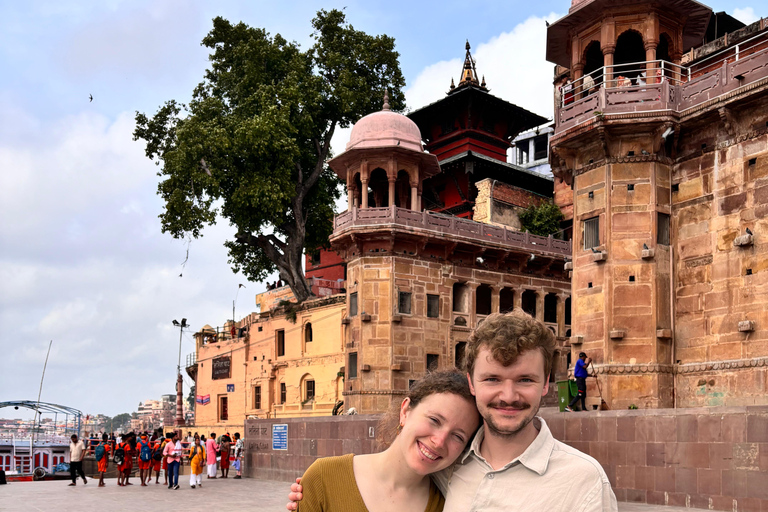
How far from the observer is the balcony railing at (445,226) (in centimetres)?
3006

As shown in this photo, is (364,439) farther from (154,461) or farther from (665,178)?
(665,178)

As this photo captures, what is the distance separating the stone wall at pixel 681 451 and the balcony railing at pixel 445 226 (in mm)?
13534

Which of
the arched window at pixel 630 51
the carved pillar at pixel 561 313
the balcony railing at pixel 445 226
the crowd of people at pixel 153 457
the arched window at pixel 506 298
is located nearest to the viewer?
the crowd of people at pixel 153 457

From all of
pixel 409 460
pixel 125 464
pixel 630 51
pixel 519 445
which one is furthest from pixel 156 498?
pixel 630 51

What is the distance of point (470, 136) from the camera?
39.9m

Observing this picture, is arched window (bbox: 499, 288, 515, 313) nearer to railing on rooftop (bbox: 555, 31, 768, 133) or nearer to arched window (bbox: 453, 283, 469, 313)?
arched window (bbox: 453, 283, 469, 313)

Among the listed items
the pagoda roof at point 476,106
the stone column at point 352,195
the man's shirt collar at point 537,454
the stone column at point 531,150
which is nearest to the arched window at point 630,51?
the stone column at point 352,195

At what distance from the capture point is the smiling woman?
3.53 m

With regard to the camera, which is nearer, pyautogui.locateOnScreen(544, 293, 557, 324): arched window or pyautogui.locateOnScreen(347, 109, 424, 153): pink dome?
pyautogui.locateOnScreen(347, 109, 424, 153): pink dome

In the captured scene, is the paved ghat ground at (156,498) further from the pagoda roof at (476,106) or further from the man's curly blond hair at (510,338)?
the pagoda roof at (476,106)

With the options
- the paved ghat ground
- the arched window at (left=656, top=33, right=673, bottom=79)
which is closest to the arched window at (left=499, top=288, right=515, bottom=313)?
the arched window at (left=656, top=33, right=673, bottom=79)

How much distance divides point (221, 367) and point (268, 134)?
16257 millimetres

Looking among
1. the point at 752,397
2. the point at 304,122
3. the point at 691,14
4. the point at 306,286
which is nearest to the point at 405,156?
the point at 304,122

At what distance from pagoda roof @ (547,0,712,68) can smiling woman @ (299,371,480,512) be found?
1969cm
